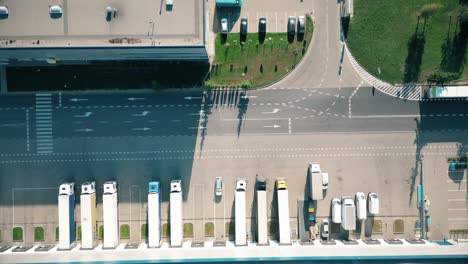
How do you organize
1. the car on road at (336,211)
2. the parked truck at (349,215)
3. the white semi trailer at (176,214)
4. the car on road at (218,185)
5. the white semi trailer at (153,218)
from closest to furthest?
the white semi trailer at (153,218) → the white semi trailer at (176,214) → the parked truck at (349,215) → the car on road at (336,211) → the car on road at (218,185)

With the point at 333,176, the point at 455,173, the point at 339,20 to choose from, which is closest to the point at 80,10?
the point at 339,20

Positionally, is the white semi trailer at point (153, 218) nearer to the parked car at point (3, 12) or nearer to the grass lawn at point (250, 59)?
the grass lawn at point (250, 59)

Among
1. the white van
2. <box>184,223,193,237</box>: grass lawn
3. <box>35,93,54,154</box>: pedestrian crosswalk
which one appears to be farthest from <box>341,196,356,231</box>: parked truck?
<box>35,93,54,154</box>: pedestrian crosswalk

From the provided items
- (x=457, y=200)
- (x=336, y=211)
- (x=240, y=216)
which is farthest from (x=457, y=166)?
(x=240, y=216)

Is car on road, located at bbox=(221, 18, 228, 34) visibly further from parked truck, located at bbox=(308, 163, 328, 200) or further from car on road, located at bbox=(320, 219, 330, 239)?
car on road, located at bbox=(320, 219, 330, 239)

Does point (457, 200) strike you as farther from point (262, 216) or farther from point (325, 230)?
point (262, 216)

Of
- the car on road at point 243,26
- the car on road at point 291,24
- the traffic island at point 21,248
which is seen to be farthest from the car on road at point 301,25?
the traffic island at point 21,248
